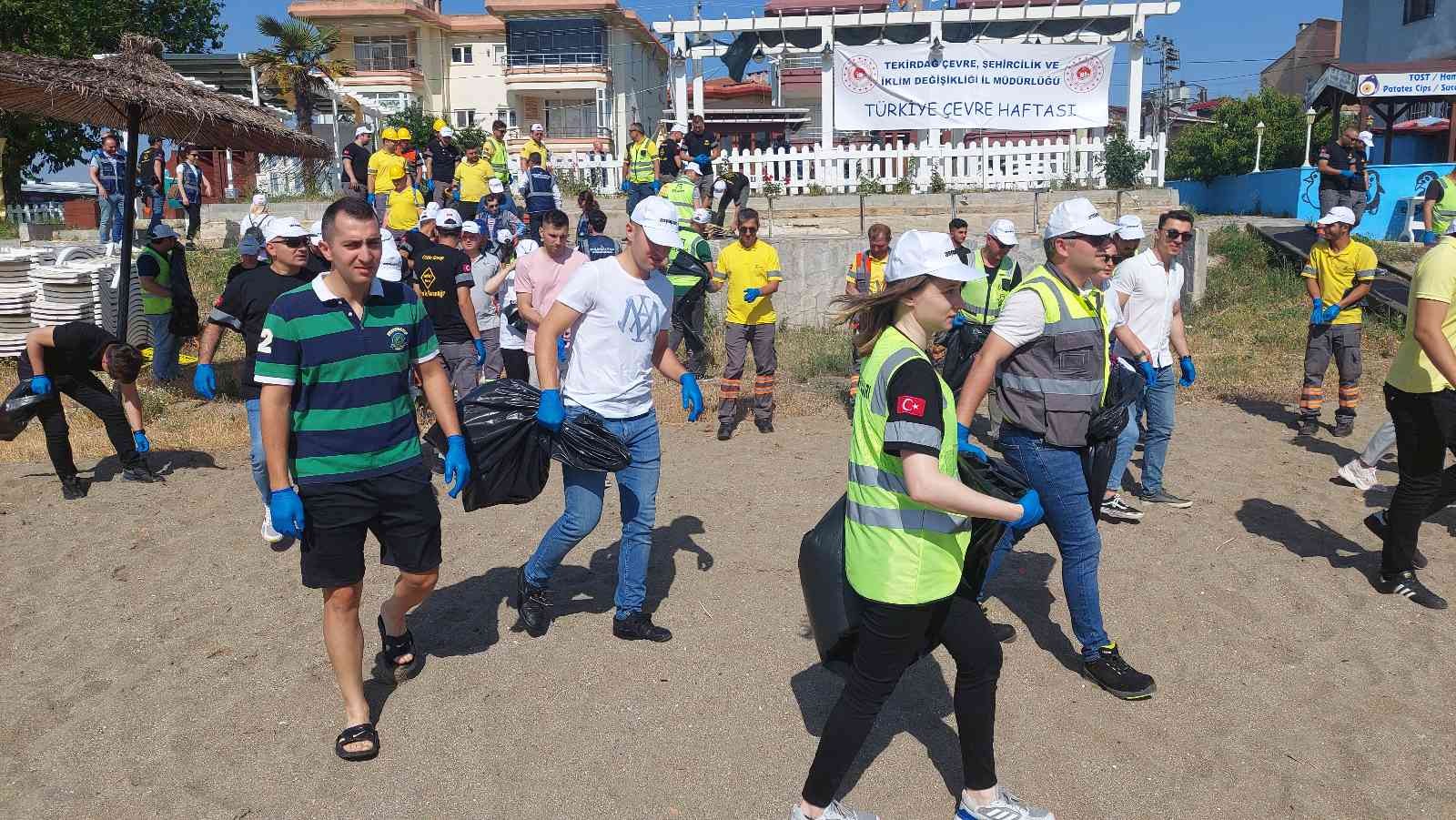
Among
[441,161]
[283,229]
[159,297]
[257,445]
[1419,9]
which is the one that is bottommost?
[257,445]

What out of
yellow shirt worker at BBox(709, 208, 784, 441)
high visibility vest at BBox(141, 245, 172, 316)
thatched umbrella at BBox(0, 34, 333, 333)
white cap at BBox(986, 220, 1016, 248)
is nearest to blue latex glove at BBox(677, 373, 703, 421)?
white cap at BBox(986, 220, 1016, 248)

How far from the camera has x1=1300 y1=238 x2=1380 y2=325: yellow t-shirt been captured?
26.2 ft

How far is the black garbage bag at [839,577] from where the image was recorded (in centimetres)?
304

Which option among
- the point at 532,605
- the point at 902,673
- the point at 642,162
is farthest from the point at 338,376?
the point at 642,162

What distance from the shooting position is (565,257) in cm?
675

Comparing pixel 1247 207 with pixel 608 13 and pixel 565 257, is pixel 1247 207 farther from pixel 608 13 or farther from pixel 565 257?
pixel 608 13

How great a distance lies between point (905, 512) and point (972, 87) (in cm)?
1671

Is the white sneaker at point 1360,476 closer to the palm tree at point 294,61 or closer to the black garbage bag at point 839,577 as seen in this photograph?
the black garbage bag at point 839,577

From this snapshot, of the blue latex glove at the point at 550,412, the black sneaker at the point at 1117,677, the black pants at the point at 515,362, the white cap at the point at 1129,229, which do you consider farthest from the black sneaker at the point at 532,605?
the white cap at the point at 1129,229

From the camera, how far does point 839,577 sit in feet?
10.0

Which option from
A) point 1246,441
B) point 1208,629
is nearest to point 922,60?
point 1246,441

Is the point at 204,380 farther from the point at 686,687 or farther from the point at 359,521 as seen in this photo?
the point at 686,687

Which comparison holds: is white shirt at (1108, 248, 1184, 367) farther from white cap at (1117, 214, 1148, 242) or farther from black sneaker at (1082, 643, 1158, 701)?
black sneaker at (1082, 643, 1158, 701)

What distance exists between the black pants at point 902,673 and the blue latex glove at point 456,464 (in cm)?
175
